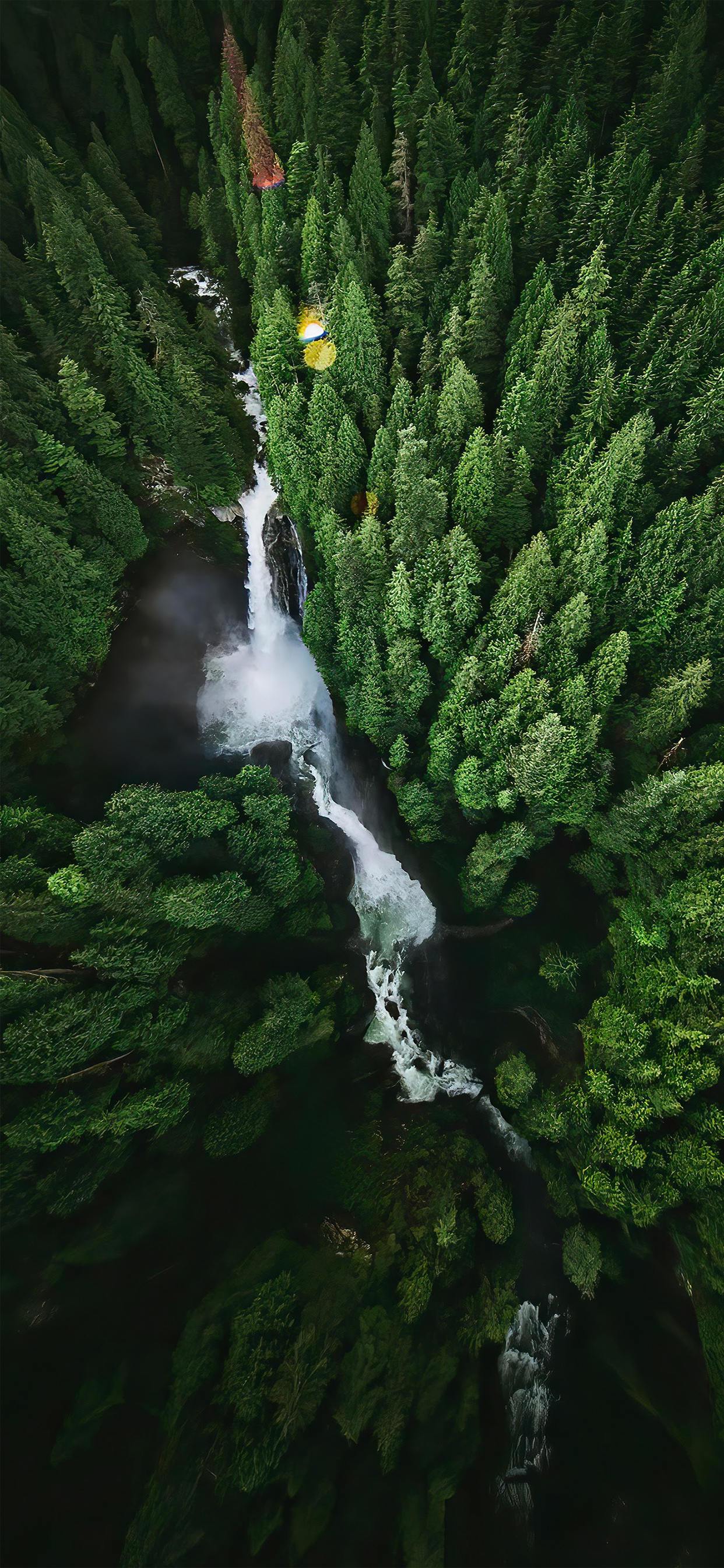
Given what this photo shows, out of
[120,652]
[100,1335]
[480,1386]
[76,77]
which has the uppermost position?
[76,77]

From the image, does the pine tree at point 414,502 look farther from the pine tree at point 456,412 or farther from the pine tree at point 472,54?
the pine tree at point 472,54

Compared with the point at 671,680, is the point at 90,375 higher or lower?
higher

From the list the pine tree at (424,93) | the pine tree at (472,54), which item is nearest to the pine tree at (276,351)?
the pine tree at (424,93)

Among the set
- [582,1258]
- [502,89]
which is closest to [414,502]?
[502,89]

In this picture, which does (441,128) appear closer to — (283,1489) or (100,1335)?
(100,1335)

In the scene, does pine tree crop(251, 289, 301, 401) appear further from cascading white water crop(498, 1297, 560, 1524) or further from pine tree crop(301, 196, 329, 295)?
cascading white water crop(498, 1297, 560, 1524)

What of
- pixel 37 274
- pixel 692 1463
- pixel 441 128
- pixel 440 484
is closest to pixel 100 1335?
pixel 692 1463

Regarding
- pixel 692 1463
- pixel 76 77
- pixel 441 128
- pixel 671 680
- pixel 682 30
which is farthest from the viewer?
pixel 76 77
